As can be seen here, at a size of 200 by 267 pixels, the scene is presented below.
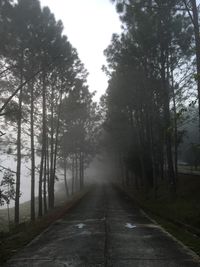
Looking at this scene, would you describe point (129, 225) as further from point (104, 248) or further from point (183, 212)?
point (104, 248)

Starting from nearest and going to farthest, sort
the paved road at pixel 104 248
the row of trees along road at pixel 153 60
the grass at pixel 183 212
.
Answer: the paved road at pixel 104 248 < the grass at pixel 183 212 < the row of trees along road at pixel 153 60

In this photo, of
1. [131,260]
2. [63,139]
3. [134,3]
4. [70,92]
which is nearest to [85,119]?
[63,139]

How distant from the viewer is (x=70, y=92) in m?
34.7

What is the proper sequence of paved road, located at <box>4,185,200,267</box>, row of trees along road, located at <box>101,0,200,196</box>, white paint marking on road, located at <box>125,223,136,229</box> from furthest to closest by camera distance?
row of trees along road, located at <box>101,0,200,196</box> < white paint marking on road, located at <box>125,223,136,229</box> < paved road, located at <box>4,185,200,267</box>

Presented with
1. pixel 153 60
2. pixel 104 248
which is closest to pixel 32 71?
pixel 153 60

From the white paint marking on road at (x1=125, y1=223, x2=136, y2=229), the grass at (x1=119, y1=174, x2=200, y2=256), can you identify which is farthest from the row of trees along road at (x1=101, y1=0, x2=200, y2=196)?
the white paint marking on road at (x1=125, y1=223, x2=136, y2=229)

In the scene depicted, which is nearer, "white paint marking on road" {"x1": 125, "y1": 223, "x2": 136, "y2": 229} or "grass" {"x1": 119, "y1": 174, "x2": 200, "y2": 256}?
"grass" {"x1": 119, "y1": 174, "x2": 200, "y2": 256}

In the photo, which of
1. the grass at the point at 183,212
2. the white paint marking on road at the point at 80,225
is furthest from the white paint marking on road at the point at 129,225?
the white paint marking on road at the point at 80,225

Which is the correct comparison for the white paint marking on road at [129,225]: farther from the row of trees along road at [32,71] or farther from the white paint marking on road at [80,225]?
the row of trees along road at [32,71]

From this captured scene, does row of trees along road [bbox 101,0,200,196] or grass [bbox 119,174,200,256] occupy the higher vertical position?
row of trees along road [bbox 101,0,200,196]

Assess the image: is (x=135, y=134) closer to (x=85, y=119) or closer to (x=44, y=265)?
(x=85, y=119)

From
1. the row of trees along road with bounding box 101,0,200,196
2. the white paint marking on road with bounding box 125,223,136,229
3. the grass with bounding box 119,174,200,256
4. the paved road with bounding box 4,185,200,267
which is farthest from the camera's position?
the row of trees along road with bounding box 101,0,200,196

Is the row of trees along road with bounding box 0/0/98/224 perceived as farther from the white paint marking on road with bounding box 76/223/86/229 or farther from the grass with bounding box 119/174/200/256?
the grass with bounding box 119/174/200/256

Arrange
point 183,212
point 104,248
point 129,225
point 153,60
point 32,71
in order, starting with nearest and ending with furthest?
point 104,248, point 129,225, point 183,212, point 32,71, point 153,60
